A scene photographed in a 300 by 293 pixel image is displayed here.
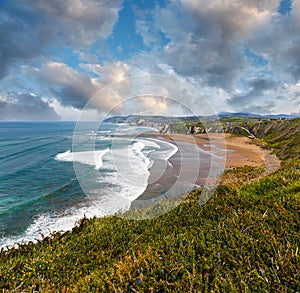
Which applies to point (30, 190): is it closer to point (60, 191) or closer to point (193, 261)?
point (60, 191)

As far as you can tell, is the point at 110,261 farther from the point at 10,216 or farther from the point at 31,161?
the point at 31,161

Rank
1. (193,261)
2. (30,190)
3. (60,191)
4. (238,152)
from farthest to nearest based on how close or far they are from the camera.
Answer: (238,152)
(30,190)
(60,191)
(193,261)

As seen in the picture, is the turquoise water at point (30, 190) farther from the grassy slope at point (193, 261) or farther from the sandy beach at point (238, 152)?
the sandy beach at point (238, 152)

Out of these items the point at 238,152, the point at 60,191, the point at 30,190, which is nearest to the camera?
the point at 60,191

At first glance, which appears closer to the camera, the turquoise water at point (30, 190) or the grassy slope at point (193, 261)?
the grassy slope at point (193, 261)

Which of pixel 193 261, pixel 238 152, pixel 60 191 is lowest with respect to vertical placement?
pixel 60 191

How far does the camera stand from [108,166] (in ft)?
107

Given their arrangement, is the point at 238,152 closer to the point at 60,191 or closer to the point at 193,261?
the point at 60,191

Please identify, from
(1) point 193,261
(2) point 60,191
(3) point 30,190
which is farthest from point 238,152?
(1) point 193,261

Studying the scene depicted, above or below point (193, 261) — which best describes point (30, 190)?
below

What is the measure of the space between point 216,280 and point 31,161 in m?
37.0

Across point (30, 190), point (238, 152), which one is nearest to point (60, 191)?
point (30, 190)

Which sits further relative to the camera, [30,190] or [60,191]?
[30,190]

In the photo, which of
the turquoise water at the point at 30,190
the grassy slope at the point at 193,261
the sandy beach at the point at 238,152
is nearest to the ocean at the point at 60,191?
the turquoise water at the point at 30,190
